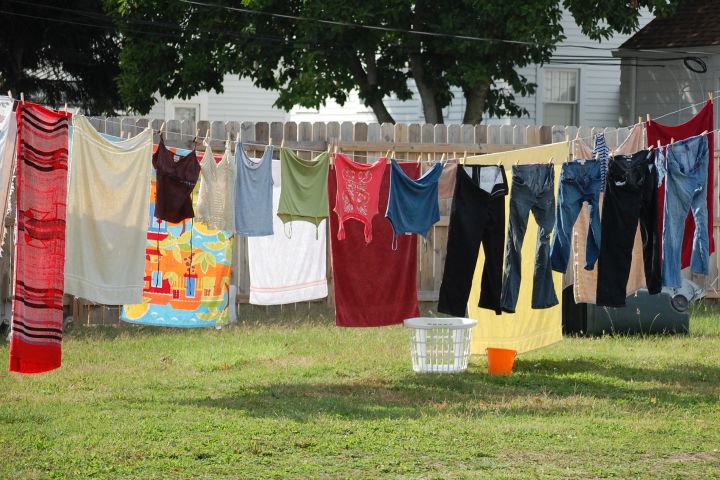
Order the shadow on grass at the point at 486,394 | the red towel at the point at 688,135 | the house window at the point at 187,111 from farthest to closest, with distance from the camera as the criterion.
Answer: the house window at the point at 187,111 < the red towel at the point at 688,135 < the shadow on grass at the point at 486,394

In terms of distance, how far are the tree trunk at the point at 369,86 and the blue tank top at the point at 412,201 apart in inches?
460

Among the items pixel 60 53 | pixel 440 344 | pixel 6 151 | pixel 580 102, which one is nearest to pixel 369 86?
pixel 580 102

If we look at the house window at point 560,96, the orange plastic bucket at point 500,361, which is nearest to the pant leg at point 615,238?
the orange plastic bucket at point 500,361

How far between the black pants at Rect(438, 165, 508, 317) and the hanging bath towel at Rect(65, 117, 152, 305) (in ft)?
9.09

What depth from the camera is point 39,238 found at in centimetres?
880

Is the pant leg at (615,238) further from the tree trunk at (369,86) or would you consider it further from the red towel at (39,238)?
the tree trunk at (369,86)

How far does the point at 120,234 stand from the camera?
372 inches

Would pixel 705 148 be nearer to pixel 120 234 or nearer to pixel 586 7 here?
pixel 120 234

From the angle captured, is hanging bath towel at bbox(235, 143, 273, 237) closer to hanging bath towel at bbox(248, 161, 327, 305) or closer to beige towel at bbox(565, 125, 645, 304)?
hanging bath towel at bbox(248, 161, 327, 305)

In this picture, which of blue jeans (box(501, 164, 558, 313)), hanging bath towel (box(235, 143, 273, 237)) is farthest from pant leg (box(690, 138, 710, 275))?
hanging bath towel (box(235, 143, 273, 237))

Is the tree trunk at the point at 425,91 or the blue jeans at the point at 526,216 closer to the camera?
the blue jeans at the point at 526,216

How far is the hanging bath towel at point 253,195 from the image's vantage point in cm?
1027

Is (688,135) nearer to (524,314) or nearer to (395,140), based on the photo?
(524,314)

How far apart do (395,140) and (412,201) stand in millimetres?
4138
